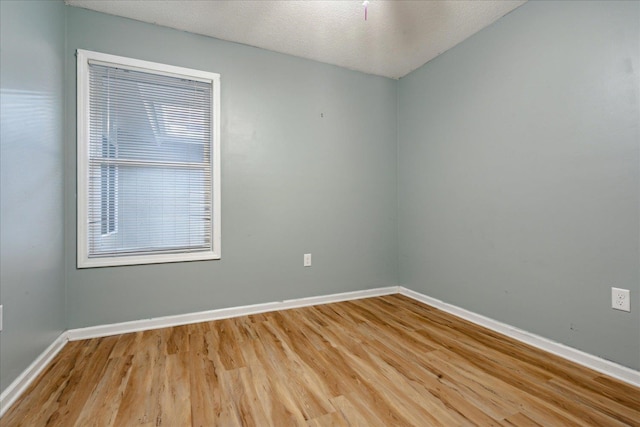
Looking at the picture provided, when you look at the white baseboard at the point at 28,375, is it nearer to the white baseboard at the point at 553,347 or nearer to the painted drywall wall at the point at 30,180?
the painted drywall wall at the point at 30,180

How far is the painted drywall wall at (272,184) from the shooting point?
2.19 metres

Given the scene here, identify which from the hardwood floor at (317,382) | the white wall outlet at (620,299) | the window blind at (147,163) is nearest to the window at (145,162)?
the window blind at (147,163)

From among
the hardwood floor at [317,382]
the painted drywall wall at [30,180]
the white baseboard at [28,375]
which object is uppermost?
the painted drywall wall at [30,180]

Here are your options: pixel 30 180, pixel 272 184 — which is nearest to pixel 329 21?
pixel 272 184

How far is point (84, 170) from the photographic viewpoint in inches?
82.8

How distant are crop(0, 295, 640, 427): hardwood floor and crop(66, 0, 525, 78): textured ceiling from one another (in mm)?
2434

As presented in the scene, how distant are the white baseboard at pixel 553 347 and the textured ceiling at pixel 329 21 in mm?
2361

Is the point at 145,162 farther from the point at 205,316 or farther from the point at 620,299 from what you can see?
the point at 620,299

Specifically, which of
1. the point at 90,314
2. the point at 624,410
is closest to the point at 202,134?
the point at 90,314

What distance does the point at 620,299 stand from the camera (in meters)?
1.61

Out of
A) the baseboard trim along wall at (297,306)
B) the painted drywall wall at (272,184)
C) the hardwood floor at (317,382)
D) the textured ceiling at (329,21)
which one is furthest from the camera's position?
the painted drywall wall at (272,184)

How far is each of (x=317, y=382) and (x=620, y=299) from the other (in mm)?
1768

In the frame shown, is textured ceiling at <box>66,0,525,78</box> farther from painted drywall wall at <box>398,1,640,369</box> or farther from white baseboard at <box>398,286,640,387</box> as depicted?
white baseboard at <box>398,286,640,387</box>

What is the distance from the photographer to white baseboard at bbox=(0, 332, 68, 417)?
137 cm
